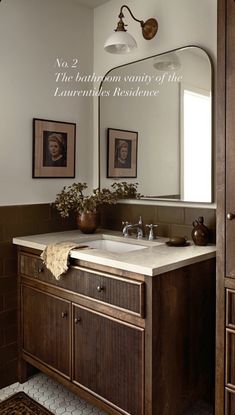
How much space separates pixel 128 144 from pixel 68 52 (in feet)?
2.66

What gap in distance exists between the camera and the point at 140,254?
1.94m

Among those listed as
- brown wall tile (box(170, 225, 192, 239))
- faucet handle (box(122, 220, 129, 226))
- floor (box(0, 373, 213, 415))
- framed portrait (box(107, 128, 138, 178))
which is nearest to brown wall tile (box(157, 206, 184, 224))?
brown wall tile (box(170, 225, 192, 239))

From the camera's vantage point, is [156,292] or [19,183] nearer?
[156,292]

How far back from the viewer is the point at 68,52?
2.76 metres

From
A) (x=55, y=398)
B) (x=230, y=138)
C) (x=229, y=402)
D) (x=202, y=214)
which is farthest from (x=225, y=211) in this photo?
(x=55, y=398)

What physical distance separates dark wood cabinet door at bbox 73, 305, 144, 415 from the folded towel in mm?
221

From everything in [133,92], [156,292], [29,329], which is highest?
[133,92]

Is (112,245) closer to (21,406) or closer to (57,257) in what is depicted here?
(57,257)

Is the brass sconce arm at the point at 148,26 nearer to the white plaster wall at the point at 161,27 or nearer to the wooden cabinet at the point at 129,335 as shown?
the white plaster wall at the point at 161,27

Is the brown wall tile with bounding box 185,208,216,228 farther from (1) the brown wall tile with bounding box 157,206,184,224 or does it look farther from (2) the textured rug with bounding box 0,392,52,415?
(2) the textured rug with bounding box 0,392,52,415

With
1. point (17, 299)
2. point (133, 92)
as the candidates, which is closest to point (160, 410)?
point (17, 299)

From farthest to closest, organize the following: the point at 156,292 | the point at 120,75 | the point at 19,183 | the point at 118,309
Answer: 1. the point at 120,75
2. the point at 19,183
3. the point at 118,309
4. the point at 156,292

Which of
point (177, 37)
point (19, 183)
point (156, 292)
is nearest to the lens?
point (156, 292)

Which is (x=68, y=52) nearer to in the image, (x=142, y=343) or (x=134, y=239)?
(x=134, y=239)
